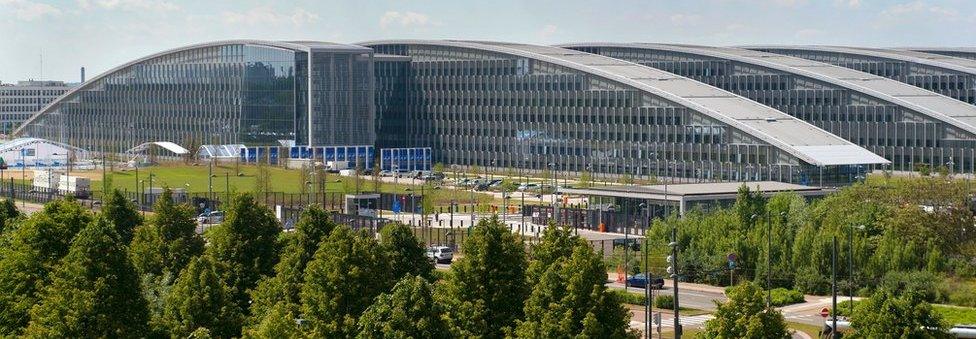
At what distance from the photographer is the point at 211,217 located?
9756cm

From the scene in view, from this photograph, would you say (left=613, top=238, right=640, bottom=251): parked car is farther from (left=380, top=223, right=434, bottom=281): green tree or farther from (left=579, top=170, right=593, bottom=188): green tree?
(left=579, top=170, right=593, bottom=188): green tree

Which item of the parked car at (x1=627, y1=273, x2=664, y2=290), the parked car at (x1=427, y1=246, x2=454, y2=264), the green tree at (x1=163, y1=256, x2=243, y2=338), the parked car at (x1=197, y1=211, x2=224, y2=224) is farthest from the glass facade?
the green tree at (x1=163, y1=256, x2=243, y2=338)

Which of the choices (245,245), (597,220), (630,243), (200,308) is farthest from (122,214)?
(597,220)

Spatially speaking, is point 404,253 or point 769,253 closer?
point 404,253

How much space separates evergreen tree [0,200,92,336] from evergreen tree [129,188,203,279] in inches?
92.7

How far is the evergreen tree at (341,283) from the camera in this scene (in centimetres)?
4862

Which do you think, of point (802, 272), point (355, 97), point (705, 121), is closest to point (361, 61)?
point (355, 97)

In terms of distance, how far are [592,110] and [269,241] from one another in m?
78.9

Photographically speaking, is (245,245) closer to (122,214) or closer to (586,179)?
(122,214)

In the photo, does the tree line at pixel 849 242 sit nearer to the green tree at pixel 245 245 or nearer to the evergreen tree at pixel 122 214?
the green tree at pixel 245 245

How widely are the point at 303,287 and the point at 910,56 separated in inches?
4644

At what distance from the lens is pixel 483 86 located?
486 ft

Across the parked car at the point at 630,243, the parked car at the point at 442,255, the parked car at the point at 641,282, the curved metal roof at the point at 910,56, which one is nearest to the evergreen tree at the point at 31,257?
the parked car at the point at 442,255

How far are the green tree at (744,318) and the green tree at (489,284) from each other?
26.1 feet
